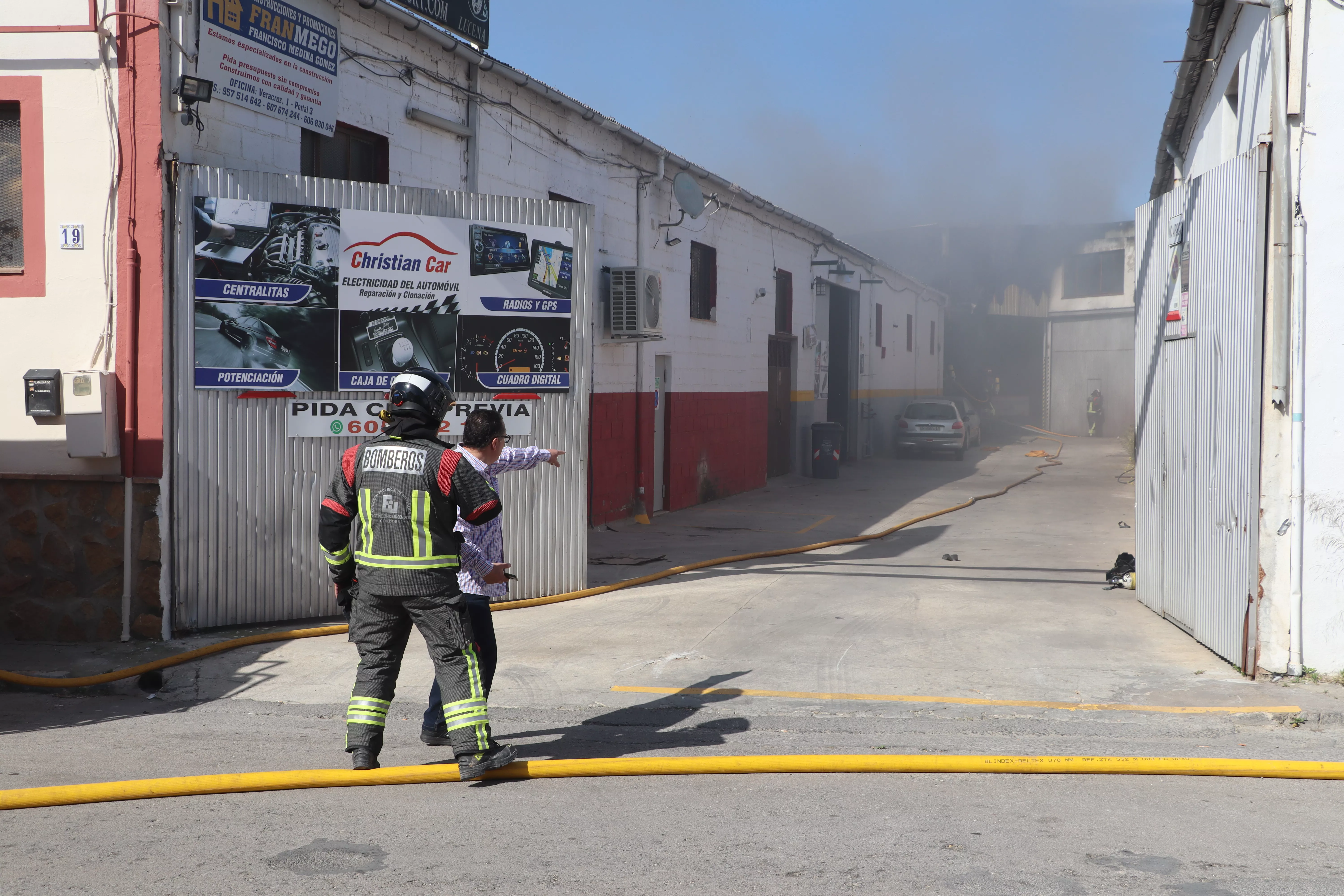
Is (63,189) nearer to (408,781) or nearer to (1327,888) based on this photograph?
(408,781)

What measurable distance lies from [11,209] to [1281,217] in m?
8.13

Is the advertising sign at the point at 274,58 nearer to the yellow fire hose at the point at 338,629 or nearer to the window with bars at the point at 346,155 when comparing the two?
the window with bars at the point at 346,155

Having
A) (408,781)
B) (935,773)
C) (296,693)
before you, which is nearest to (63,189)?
(296,693)

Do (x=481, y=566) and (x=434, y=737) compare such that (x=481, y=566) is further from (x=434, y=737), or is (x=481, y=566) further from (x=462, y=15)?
(x=462, y=15)

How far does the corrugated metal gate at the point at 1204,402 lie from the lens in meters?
6.34

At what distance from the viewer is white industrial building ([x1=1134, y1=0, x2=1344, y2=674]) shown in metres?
6.04

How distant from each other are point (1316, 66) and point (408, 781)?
20.0 ft

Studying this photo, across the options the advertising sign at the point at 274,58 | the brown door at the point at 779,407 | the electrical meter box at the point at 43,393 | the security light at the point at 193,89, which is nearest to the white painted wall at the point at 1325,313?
the security light at the point at 193,89

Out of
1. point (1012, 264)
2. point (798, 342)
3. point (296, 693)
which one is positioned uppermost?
point (1012, 264)

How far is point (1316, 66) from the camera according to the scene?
6.05 meters

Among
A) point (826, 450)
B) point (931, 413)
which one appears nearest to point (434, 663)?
point (826, 450)

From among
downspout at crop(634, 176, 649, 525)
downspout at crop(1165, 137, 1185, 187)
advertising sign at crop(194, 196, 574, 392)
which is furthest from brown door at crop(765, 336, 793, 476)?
advertising sign at crop(194, 196, 574, 392)

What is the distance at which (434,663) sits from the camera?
4.62 meters

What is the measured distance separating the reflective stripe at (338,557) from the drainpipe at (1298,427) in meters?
5.12
